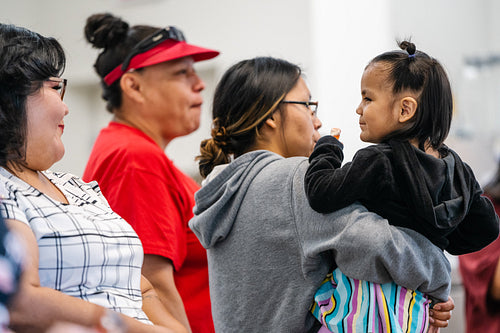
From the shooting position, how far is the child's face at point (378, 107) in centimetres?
124

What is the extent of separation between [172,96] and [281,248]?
0.89 metres

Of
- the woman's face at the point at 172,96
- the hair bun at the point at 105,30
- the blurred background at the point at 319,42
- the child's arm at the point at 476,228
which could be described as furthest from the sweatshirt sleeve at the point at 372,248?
the blurred background at the point at 319,42

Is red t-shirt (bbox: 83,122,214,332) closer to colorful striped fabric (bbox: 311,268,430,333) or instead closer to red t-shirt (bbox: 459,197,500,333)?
colorful striped fabric (bbox: 311,268,430,333)

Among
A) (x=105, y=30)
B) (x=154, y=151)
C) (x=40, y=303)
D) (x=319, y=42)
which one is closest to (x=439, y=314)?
(x=40, y=303)

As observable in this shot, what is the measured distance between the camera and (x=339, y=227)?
3.74ft

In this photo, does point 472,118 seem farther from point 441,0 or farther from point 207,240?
point 207,240

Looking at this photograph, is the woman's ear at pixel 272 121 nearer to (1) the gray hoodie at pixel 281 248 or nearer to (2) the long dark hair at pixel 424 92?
(1) the gray hoodie at pixel 281 248

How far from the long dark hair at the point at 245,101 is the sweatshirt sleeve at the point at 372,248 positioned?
0.97 feet

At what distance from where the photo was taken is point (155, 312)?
4.13 ft

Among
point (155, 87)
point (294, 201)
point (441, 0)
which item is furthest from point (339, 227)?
point (441, 0)

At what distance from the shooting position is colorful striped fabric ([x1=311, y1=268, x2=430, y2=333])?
1141 mm

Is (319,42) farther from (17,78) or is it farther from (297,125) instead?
(17,78)

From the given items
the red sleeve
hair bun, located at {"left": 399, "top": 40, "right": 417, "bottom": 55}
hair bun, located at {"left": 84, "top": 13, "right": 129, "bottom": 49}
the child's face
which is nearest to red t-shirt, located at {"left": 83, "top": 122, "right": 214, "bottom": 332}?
the red sleeve

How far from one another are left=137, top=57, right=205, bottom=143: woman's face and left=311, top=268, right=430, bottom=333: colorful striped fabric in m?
0.98
